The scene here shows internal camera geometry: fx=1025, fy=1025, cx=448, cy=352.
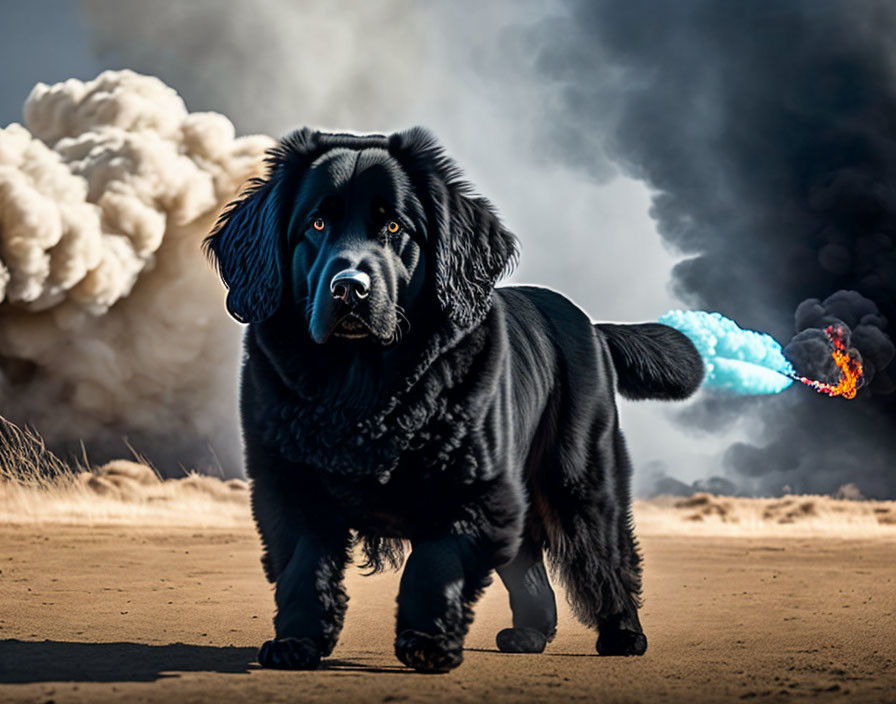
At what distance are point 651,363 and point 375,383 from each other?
7.53 feet

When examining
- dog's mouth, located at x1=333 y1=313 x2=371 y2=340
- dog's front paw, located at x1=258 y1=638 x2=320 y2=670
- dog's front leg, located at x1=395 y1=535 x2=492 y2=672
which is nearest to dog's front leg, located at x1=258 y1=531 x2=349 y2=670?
dog's front paw, located at x1=258 y1=638 x2=320 y2=670

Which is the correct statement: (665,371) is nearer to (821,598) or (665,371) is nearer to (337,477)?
(337,477)

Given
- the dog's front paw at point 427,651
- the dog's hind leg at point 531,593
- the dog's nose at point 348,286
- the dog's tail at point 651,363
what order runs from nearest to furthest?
the dog's nose at point 348,286
the dog's front paw at point 427,651
the dog's hind leg at point 531,593
the dog's tail at point 651,363

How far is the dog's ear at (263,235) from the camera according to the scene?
14.3 feet

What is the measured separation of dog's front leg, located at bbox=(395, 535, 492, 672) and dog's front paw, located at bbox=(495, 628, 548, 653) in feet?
3.99

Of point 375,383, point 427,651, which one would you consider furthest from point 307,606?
point 375,383

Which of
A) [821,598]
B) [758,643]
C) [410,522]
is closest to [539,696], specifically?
[410,522]

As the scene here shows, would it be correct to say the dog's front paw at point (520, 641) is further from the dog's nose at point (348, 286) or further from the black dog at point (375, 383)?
the dog's nose at point (348, 286)

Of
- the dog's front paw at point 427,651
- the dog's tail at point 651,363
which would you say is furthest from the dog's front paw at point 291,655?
the dog's tail at point 651,363

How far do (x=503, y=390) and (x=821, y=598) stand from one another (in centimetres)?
535

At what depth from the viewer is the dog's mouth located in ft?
13.1

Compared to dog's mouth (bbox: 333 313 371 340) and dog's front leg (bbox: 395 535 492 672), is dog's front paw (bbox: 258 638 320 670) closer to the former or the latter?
dog's front leg (bbox: 395 535 492 672)

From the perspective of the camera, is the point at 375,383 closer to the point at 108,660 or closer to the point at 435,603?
the point at 435,603

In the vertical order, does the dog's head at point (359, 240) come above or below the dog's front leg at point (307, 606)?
above
